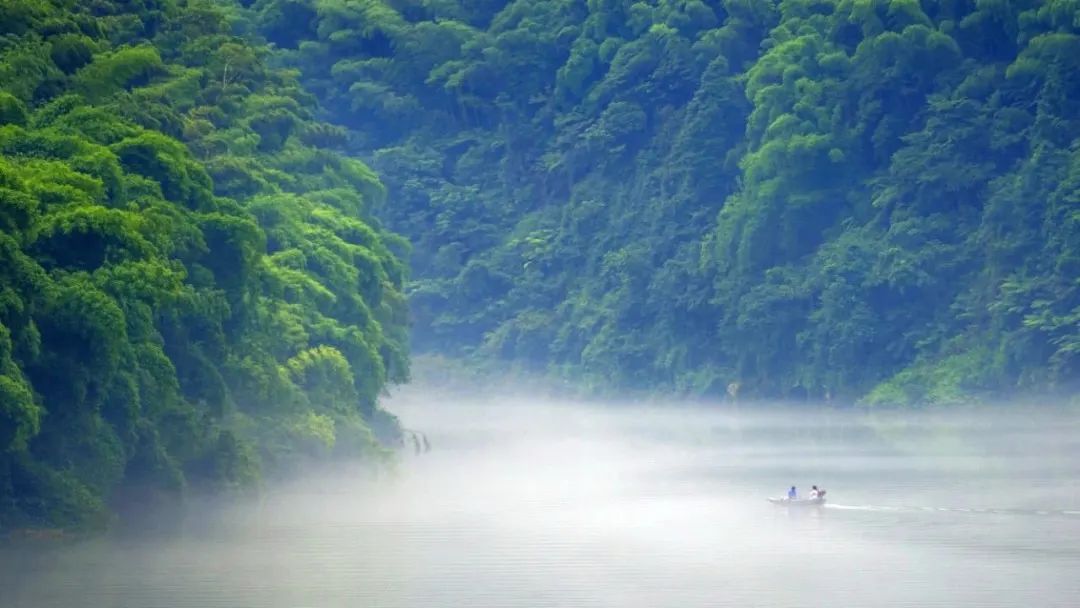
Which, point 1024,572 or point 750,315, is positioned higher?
point 750,315

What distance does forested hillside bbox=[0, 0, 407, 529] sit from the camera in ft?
144

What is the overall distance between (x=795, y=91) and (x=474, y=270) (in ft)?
77.9

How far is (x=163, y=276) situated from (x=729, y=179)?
6538cm

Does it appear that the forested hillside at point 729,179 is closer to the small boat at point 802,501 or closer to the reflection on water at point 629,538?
the reflection on water at point 629,538

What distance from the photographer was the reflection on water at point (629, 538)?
37156mm

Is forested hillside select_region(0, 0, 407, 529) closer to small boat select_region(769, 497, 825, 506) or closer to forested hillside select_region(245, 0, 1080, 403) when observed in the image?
small boat select_region(769, 497, 825, 506)

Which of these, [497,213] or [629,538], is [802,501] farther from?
[497,213]

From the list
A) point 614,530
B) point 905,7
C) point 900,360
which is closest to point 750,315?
point 900,360

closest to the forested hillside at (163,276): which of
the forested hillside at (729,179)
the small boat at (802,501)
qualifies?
the small boat at (802,501)

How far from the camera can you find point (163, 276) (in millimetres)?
46625

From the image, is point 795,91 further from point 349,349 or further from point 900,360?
point 349,349

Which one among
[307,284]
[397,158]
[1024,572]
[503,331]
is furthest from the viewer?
[397,158]

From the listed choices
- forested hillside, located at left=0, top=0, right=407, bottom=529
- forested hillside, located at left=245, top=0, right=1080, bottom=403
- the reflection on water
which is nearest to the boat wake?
the reflection on water

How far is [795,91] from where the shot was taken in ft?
327
